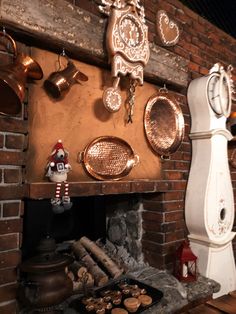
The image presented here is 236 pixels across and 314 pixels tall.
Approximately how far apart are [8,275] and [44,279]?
0.17m

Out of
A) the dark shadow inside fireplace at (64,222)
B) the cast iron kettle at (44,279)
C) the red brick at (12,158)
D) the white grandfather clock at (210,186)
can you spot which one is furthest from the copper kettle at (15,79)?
the white grandfather clock at (210,186)

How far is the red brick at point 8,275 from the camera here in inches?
47.8

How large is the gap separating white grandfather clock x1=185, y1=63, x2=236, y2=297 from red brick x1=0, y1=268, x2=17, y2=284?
4.44 feet

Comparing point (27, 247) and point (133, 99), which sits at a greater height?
point (133, 99)

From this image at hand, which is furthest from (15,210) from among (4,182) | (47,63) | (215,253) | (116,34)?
(215,253)

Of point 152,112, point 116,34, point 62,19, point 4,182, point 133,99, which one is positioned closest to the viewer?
point 4,182

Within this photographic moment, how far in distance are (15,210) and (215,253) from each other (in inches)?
60.7

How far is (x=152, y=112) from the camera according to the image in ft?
6.48

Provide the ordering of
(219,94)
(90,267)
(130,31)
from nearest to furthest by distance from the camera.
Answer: (130,31)
(90,267)
(219,94)

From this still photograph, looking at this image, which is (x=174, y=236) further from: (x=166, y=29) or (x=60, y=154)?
(x=166, y=29)

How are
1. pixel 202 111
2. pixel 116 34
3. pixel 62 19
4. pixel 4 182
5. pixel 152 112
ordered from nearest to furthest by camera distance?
pixel 4 182 < pixel 62 19 < pixel 116 34 < pixel 152 112 < pixel 202 111

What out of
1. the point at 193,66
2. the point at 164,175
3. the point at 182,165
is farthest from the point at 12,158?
the point at 193,66

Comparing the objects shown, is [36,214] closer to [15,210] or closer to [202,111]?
[15,210]

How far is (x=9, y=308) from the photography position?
4.03ft
